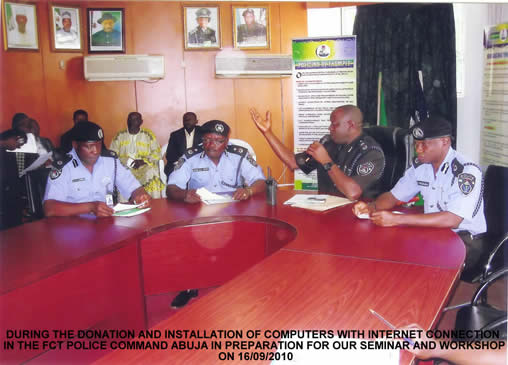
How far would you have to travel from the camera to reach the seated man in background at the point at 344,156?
3.17m

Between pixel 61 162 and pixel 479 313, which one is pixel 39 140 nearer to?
pixel 61 162

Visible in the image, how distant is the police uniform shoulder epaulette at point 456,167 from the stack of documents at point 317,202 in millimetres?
684

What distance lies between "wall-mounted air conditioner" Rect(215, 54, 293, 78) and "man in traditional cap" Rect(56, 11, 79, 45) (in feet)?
6.11

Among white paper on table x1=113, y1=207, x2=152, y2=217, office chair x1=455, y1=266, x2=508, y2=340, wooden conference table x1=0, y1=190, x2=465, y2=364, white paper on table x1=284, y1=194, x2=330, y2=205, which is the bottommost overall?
office chair x1=455, y1=266, x2=508, y2=340

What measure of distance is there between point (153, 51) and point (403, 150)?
4.25 m

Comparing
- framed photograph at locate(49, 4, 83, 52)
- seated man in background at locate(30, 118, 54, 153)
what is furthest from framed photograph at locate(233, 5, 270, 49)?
seated man in background at locate(30, 118, 54, 153)

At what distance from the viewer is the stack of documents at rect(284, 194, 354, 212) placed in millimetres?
2934

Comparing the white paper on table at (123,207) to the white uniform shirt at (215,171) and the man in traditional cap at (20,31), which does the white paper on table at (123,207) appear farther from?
the man in traditional cap at (20,31)

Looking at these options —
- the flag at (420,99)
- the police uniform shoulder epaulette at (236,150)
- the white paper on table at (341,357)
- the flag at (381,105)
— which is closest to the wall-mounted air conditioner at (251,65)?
the flag at (381,105)

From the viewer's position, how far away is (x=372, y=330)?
1417mm

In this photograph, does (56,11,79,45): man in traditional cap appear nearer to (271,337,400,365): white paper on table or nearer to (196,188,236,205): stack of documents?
(196,188,236,205): stack of documents

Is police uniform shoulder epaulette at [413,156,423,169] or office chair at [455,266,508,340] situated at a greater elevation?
police uniform shoulder epaulette at [413,156,423,169]

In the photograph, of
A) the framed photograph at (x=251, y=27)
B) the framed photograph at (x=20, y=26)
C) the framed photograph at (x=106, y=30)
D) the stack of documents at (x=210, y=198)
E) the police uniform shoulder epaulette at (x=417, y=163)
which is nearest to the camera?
the police uniform shoulder epaulette at (x=417, y=163)

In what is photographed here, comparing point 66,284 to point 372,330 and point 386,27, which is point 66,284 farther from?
point 386,27
